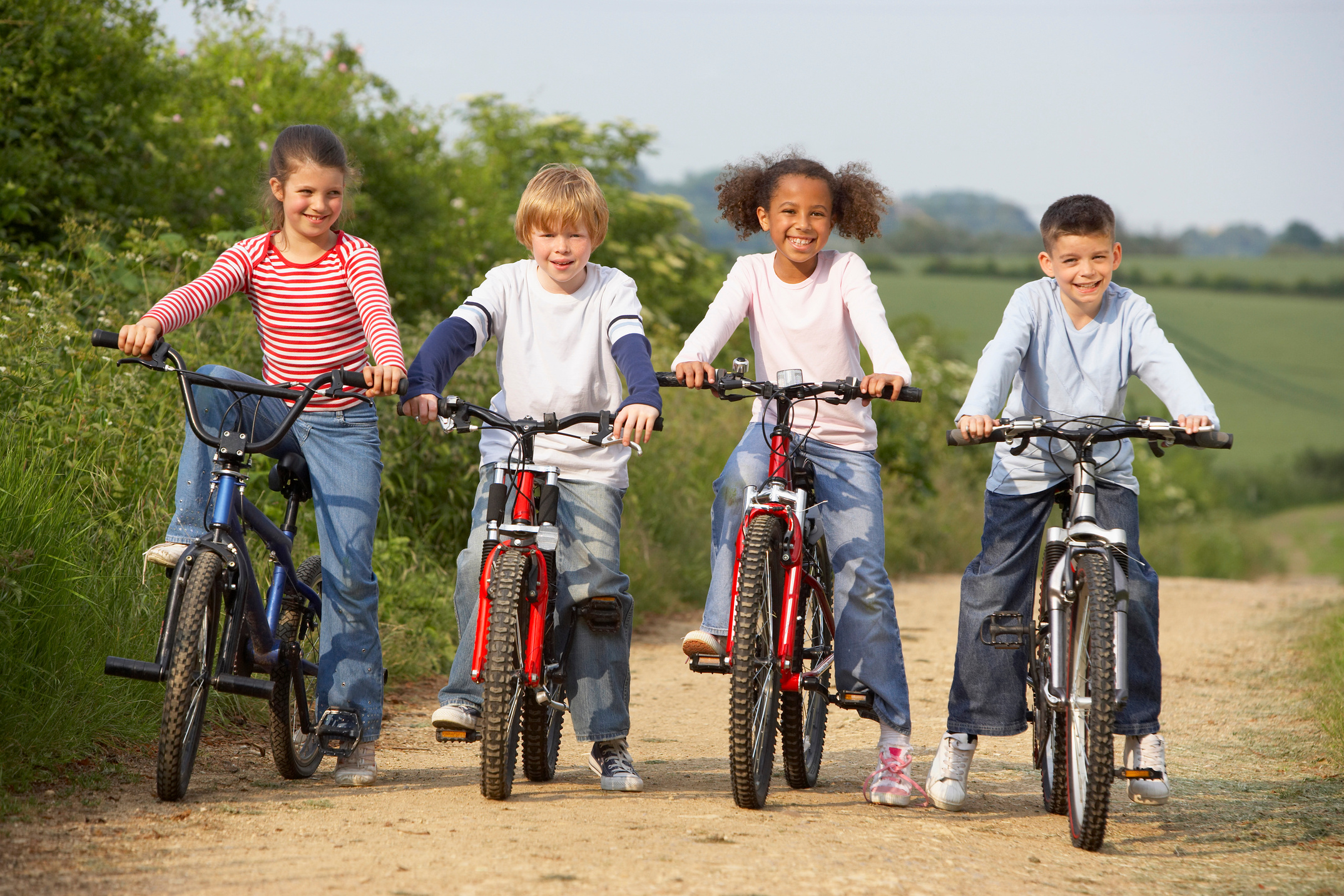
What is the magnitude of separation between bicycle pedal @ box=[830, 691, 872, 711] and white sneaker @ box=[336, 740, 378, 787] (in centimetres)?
159

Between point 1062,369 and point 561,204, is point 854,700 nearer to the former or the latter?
point 1062,369

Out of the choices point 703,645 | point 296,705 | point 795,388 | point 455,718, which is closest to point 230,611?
point 296,705

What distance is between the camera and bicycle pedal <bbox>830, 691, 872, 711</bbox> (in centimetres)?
444

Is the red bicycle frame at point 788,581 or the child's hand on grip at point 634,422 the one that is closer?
the child's hand on grip at point 634,422

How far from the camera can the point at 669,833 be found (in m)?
3.76

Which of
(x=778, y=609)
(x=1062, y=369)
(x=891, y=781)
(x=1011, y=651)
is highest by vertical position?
(x=1062, y=369)

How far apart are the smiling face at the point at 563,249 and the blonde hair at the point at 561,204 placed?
0.05 feet

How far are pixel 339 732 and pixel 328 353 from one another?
127 centimetres

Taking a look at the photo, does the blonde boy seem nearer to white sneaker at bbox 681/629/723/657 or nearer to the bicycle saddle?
white sneaker at bbox 681/629/723/657

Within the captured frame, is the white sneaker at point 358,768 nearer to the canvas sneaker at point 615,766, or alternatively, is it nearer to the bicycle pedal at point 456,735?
the bicycle pedal at point 456,735

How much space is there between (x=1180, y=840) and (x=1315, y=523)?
54.2m

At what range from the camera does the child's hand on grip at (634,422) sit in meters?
3.92

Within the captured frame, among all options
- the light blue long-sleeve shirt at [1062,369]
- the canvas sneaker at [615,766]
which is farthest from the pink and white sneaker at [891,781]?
the light blue long-sleeve shirt at [1062,369]

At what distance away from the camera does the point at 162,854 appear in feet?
11.0
